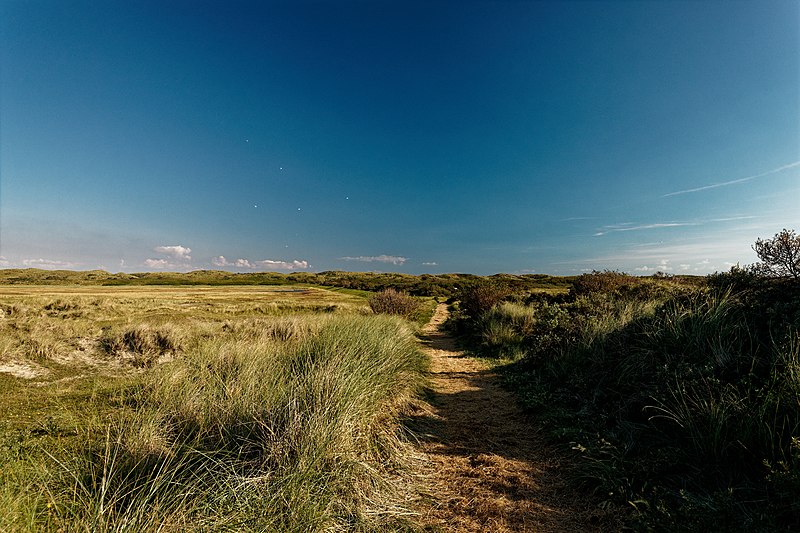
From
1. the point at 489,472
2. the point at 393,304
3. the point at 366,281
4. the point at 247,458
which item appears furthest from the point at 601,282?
the point at 366,281

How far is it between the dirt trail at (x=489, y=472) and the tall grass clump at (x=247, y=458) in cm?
62

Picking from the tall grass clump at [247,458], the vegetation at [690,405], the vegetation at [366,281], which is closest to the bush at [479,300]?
the vegetation at [690,405]

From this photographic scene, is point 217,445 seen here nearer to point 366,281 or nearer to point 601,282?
point 601,282

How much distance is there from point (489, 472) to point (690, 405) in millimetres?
3018

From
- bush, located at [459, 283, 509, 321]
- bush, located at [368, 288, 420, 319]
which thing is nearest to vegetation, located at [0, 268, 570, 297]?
bush, located at [368, 288, 420, 319]

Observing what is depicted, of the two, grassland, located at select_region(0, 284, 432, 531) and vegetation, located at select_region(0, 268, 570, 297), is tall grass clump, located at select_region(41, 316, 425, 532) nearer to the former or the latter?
grassland, located at select_region(0, 284, 432, 531)

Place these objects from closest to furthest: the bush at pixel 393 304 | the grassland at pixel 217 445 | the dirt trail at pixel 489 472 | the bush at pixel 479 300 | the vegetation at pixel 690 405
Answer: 1. the grassland at pixel 217 445
2. the vegetation at pixel 690 405
3. the dirt trail at pixel 489 472
4. the bush at pixel 479 300
5. the bush at pixel 393 304

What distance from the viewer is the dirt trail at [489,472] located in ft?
12.0

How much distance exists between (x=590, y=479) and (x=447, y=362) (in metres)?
8.42

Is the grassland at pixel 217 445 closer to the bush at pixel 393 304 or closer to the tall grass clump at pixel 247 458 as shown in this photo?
the tall grass clump at pixel 247 458

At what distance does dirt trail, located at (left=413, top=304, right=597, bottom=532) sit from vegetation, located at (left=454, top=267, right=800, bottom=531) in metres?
0.45

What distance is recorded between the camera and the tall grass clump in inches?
111

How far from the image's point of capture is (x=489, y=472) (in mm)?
4629

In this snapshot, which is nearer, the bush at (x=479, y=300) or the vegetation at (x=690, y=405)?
the vegetation at (x=690, y=405)
